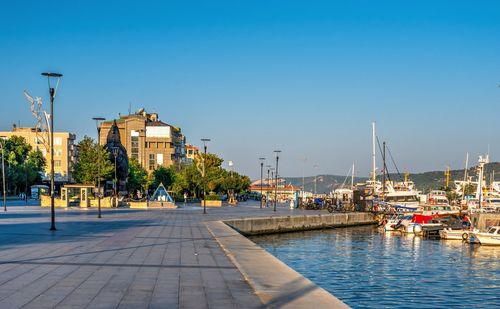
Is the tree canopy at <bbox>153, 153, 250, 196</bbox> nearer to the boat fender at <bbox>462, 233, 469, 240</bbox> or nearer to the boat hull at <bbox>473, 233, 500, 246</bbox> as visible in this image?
the boat fender at <bbox>462, 233, 469, 240</bbox>

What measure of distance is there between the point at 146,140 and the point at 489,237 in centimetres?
11905

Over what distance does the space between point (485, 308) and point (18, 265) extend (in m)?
17.0

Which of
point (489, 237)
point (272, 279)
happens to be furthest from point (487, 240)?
point (272, 279)

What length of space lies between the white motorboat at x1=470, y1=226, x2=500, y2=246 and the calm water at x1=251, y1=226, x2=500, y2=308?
1.27 metres

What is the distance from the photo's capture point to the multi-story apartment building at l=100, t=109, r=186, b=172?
159 m

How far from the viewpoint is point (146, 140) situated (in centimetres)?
16062

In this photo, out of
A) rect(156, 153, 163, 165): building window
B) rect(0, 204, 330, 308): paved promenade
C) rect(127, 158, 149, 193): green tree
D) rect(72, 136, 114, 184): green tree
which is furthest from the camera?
rect(156, 153, 163, 165): building window

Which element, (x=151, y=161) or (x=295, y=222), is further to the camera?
(x=151, y=161)

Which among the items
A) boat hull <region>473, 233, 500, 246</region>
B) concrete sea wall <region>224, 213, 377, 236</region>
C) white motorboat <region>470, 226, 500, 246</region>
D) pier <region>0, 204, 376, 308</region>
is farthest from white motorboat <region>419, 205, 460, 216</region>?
pier <region>0, 204, 376, 308</region>

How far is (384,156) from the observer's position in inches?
4446

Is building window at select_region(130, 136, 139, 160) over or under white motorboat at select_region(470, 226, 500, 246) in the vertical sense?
over

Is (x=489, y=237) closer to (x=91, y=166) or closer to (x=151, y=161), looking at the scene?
(x=91, y=166)

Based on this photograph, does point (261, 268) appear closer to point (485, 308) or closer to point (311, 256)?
point (485, 308)

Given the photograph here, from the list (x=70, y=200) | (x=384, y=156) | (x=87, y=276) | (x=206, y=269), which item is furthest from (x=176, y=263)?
(x=384, y=156)
